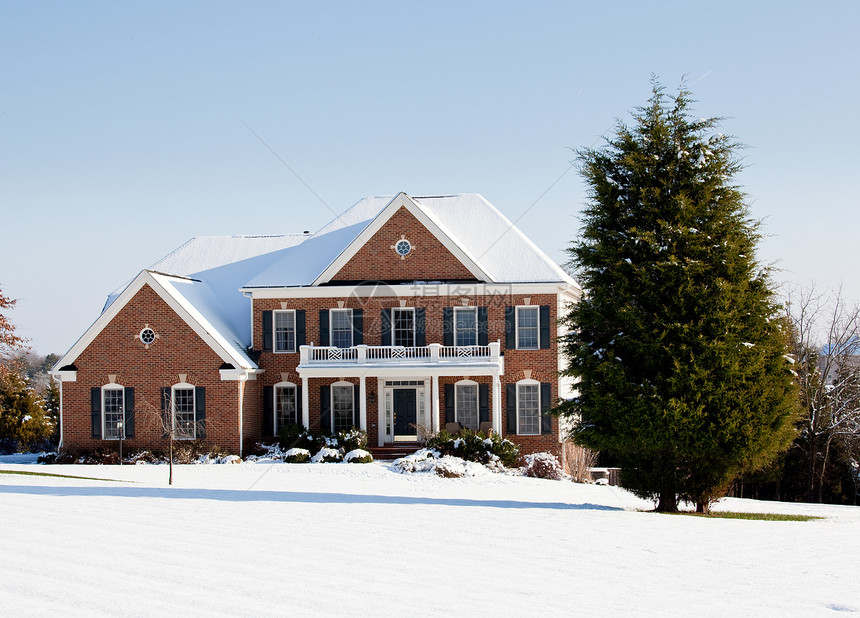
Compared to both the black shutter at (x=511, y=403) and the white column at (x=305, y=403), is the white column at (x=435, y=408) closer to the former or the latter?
the black shutter at (x=511, y=403)

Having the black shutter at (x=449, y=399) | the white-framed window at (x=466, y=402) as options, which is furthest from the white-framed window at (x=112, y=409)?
the white-framed window at (x=466, y=402)

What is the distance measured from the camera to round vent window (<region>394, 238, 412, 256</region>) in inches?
1148

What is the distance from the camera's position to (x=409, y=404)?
29.0 meters

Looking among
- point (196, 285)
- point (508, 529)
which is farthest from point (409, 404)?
point (508, 529)

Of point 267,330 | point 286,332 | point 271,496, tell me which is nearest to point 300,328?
point 286,332

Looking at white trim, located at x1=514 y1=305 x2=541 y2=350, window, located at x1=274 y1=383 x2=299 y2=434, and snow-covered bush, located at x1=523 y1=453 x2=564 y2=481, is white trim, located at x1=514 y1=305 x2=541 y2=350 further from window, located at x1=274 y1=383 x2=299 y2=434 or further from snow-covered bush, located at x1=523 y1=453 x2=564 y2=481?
window, located at x1=274 y1=383 x2=299 y2=434

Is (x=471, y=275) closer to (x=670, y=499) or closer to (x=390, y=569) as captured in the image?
(x=670, y=499)

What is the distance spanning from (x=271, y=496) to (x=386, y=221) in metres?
13.9

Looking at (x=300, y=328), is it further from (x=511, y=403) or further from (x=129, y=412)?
(x=511, y=403)

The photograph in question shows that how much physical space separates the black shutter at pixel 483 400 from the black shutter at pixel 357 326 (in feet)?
15.1

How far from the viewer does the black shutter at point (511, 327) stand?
28.6m

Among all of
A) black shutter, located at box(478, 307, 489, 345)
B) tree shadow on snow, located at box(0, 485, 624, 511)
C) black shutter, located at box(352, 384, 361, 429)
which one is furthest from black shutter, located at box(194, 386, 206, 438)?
black shutter, located at box(478, 307, 489, 345)

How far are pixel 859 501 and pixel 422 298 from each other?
881 inches

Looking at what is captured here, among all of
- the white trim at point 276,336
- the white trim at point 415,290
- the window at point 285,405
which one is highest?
the white trim at point 415,290
